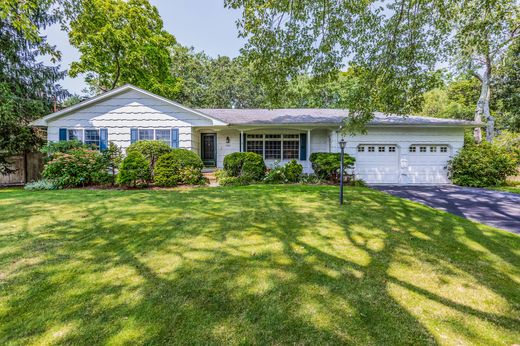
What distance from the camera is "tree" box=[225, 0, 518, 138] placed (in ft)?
20.6

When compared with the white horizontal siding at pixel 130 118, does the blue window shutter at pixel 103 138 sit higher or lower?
lower

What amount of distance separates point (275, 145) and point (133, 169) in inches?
268

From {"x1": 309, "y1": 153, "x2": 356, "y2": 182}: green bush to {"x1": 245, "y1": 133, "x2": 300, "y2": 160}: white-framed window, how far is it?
6.62ft

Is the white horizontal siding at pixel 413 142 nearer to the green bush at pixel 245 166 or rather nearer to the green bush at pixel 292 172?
the green bush at pixel 292 172

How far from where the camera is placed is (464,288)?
2.46 metres

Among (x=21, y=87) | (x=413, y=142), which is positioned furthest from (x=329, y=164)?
(x=21, y=87)

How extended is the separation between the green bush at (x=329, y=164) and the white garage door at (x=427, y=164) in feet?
9.60

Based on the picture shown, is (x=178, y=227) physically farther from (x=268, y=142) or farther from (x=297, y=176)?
(x=268, y=142)

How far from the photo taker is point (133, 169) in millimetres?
8875

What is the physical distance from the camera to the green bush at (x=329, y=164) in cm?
1004

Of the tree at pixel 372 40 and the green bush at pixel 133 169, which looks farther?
the green bush at pixel 133 169

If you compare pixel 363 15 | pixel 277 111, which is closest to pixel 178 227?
pixel 363 15

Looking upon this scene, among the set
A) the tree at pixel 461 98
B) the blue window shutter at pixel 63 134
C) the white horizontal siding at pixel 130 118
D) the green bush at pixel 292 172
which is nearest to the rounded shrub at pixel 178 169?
the white horizontal siding at pixel 130 118

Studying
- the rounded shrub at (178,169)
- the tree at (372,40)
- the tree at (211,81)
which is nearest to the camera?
the tree at (372,40)
